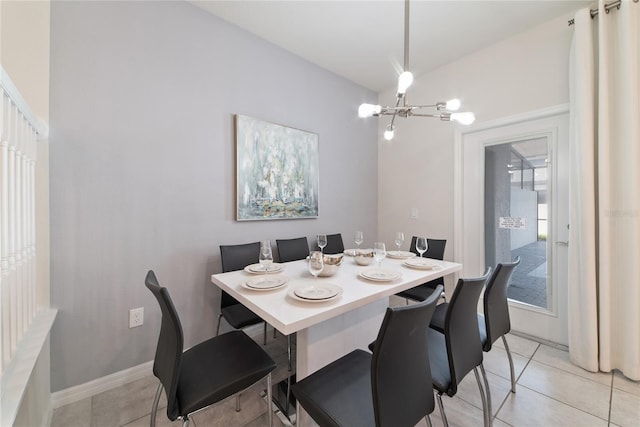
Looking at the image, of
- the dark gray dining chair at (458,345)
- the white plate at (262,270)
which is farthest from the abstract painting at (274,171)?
the dark gray dining chair at (458,345)

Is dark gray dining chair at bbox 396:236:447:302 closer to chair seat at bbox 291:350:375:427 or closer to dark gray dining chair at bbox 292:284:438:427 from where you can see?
chair seat at bbox 291:350:375:427

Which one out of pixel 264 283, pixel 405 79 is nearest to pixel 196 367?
pixel 264 283

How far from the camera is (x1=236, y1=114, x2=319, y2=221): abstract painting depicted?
2.32 meters

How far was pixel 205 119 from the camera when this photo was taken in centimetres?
213

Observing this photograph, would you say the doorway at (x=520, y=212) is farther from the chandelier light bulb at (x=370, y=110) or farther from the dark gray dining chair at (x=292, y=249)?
the dark gray dining chair at (x=292, y=249)

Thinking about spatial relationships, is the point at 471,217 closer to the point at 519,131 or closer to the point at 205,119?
the point at 519,131

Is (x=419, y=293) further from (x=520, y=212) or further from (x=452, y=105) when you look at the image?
(x=452, y=105)

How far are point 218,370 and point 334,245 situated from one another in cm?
189

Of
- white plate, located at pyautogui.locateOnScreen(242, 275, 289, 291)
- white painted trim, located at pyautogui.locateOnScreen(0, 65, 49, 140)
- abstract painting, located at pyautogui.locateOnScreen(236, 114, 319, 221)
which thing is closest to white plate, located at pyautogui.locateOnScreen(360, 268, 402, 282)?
white plate, located at pyautogui.locateOnScreen(242, 275, 289, 291)

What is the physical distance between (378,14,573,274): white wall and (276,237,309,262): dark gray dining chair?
4.67 ft

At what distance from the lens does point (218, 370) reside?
3.87ft

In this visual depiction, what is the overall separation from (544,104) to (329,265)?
95.8 inches

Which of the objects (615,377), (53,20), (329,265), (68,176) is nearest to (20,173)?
(68,176)

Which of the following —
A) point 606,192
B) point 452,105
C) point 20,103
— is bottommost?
point 606,192
